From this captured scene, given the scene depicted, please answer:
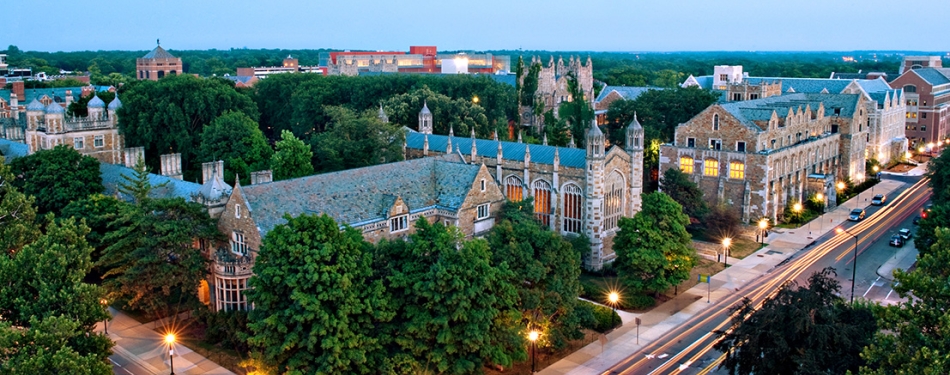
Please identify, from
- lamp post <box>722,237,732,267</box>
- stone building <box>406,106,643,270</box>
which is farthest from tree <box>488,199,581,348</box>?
lamp post <box>722,237,732,267</box>

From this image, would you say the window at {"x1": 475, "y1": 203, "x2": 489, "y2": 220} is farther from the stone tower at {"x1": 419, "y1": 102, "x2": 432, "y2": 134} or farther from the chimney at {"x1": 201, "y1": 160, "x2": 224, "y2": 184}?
the stone tower at {"x1": 419, "y1": 102, "x2": 432, "y2": 134}

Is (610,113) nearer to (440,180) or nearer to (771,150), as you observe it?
(771,150)

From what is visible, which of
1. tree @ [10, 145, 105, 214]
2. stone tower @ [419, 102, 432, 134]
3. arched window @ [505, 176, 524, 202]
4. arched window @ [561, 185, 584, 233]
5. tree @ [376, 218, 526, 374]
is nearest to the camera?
tree @ [376, 218, 526, 374]

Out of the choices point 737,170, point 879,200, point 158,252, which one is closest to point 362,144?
point 158,252

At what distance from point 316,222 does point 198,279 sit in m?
13.8

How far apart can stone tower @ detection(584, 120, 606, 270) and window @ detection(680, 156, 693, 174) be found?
2366 centimetres

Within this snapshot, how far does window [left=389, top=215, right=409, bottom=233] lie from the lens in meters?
53.2

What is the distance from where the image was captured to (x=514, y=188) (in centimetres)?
6956

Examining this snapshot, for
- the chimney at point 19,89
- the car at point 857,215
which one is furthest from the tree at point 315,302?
the chimney at point 19,89

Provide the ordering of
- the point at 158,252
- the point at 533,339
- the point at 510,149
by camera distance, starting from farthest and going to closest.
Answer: the point at 510,149 < the point at 158,252 < the point at 533,339

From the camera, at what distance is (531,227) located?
4825 centimetres

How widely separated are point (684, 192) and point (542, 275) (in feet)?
115

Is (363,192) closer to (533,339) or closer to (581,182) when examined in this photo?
(533,339)

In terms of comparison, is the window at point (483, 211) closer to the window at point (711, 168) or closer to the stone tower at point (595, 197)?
the stone tower at point (595, 197)
